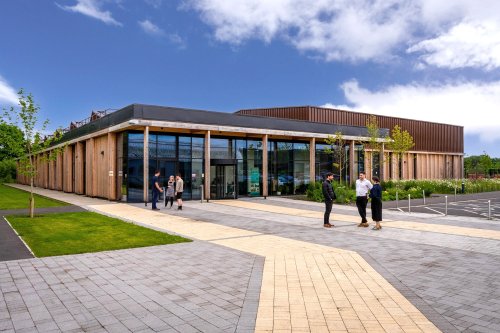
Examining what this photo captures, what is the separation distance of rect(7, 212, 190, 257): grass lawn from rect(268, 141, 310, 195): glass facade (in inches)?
631

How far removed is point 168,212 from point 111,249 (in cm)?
890

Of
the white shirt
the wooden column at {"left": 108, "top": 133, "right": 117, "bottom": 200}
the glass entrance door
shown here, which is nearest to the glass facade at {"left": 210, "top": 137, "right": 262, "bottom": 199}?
the glass entrance door

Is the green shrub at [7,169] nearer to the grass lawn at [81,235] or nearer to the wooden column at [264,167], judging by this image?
the wooden column at [264,167]

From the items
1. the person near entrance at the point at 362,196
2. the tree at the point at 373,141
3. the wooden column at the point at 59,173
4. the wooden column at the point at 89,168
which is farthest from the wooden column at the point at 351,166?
the wooden column at the point at 59,173

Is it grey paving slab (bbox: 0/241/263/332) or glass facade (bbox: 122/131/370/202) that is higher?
glass facade (bbox: 122/131/370/202)

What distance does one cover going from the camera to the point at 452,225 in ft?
46.2

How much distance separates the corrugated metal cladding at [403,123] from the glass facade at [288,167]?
10102mm

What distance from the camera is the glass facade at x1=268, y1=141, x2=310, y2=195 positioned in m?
29.6

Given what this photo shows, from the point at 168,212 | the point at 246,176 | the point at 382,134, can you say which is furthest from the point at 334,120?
the point at 168,212

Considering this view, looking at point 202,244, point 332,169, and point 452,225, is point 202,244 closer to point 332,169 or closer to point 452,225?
point 452,225

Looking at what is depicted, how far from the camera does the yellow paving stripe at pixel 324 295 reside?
15.8 ft

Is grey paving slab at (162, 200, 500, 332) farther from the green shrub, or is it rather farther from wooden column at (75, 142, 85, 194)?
the green shrub

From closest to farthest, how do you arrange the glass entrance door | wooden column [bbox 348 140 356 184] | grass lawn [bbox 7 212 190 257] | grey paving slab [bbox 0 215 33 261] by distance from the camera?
1. grey paving slab [bbox 0 215 33 261]
2. grass lawn [bbox 7 212 190 257]
3. the glass entrance door
4. wooden column [bbox 348 140 356 184]

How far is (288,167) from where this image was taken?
30328 mm
